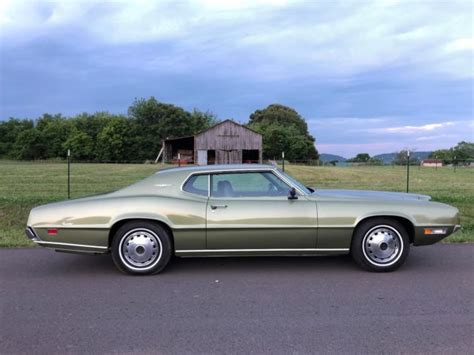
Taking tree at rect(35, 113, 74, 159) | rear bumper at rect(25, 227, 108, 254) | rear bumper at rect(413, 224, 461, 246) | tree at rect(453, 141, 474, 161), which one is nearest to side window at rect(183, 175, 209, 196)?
rear bumper at rect(25, 227, 108, 254)

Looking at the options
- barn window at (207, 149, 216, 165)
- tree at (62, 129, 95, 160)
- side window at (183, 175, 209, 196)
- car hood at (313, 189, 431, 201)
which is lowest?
car hood at (313, 189, 431, 201)

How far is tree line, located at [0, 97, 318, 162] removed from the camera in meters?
73.6

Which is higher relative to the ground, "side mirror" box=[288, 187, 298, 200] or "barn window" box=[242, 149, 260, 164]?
"barn window" box=[242, 149, 260, 164]

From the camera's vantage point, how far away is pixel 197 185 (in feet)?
17.8

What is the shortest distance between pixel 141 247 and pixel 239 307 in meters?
1.57

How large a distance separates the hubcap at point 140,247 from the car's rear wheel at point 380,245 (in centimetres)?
233

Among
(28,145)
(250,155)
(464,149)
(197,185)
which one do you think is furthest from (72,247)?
(464,149)

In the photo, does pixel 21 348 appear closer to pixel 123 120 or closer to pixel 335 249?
pixel 335 249

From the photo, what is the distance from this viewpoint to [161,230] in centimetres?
519

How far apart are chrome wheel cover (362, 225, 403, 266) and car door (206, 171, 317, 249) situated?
2.17 feet

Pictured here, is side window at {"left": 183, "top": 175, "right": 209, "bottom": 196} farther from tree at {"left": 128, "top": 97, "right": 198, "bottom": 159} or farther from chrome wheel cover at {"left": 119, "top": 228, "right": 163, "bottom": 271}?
tree at {"left": 128, "top": 97, "right": 198, "bottom": 159}

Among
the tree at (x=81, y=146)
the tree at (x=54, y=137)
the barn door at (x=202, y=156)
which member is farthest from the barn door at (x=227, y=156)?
the tree at (x=54, y=137)

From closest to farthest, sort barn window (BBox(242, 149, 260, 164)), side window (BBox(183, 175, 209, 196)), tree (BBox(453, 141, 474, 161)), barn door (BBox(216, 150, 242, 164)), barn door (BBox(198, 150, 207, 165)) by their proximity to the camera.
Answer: side window (BBox(183, 175, 209, 196))
barn door (BBox(198, 150, 207, 165))
barn door (BBox(216, 150, 242, 164))
barn window (BBox(242, 149, 260, 164))
tree (BBox(453, 141, 474, 161))

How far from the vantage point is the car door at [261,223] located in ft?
16.9
